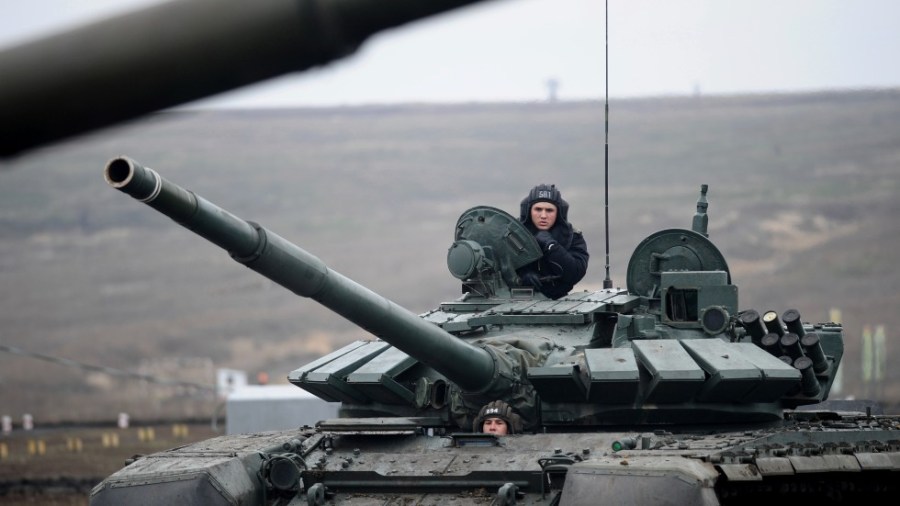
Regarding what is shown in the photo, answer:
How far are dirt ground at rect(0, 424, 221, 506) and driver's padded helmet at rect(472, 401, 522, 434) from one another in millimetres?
13681

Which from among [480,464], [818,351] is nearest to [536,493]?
[480,464]

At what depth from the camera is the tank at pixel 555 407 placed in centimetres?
1134

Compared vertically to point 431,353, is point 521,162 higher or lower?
higher

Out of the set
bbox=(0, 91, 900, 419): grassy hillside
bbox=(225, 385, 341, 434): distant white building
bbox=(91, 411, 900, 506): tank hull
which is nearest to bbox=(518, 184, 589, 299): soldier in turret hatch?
bbox=(91, 411, 900, 506): tank hull

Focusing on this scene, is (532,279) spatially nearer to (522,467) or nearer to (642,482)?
(522,467)

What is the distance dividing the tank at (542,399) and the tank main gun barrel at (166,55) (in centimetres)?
435

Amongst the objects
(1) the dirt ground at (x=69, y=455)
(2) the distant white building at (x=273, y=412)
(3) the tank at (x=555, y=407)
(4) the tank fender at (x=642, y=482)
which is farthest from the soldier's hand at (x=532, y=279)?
(2) the distant white building at (x=273, y=412)

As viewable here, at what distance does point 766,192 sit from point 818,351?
42.0 m

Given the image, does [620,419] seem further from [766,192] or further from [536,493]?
[766,192]

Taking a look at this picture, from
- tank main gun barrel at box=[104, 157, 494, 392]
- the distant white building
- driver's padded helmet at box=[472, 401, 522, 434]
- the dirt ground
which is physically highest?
tank main gun barrel at box=[104, 157, 494, 392]

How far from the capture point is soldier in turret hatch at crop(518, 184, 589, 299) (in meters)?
15.7

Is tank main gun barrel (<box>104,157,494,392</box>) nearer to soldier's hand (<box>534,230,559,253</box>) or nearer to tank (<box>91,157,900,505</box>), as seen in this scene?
tank (<box>91,157,900,505</box>)

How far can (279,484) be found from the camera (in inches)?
507

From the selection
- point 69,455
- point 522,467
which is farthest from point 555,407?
point 69,455
